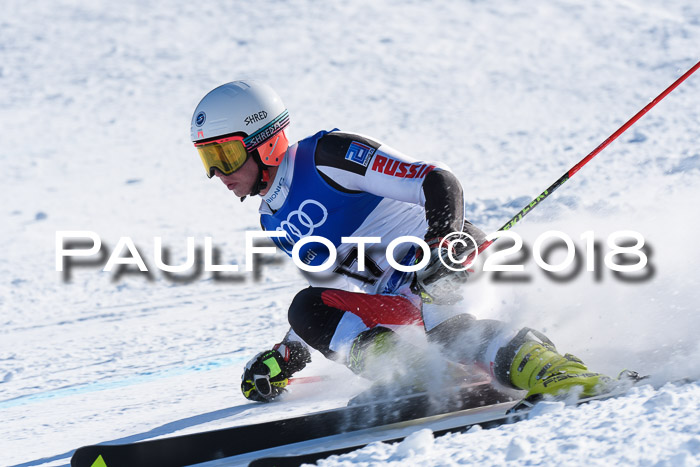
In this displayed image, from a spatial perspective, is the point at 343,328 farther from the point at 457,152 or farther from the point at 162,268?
the point at 457,152

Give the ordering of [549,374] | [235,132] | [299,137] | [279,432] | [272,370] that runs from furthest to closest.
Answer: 1. [299,137]
2. [272,370]
3. [235,132]
4. [279,432]
5. [549,374]

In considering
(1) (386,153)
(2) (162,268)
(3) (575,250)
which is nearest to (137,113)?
(2) (162,268)

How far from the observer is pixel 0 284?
736 cm

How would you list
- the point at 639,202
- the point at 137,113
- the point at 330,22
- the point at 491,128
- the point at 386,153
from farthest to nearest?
1. the point at 330,22
2. the point at 137,113
3. the point at 491,128
4. the point at 639,202
5. the point at 386,153

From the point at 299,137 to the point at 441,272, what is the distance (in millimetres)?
9251

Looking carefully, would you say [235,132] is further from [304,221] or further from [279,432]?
[279,432]

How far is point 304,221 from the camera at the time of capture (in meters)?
3.57

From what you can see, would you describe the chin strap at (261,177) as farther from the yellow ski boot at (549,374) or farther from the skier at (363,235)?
the yellow ski boot at (549,374)

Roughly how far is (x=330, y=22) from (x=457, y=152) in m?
6.71

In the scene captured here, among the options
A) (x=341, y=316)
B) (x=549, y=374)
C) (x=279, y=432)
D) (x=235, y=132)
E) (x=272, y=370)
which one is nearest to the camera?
(x=549, y=374)

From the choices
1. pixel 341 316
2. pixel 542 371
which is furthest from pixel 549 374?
pixel 341 316

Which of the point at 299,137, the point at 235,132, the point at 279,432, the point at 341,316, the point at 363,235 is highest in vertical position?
the point at 299,137

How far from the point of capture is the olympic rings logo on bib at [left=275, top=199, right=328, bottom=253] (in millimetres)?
3527

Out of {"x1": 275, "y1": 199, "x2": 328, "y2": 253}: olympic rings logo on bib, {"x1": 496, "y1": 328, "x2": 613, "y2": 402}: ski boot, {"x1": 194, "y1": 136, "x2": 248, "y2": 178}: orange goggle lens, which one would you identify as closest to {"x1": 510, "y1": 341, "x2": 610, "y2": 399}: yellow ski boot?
{"x1": 496, "y1": 328, "x2": 613, "y2": 402}: ski boot
